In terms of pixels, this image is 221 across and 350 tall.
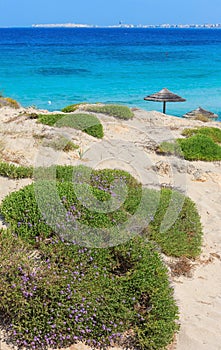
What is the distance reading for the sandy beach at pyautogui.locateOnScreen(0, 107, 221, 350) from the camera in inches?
214

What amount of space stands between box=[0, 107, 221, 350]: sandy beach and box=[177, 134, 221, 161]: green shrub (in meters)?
0.30

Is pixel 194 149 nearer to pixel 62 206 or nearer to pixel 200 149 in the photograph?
pixel 200 149

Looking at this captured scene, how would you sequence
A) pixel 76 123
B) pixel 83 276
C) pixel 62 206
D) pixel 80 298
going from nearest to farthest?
1. pixel 80 298
2. pixel 83 276
3. pixel 62 206
4. pixel 76 123

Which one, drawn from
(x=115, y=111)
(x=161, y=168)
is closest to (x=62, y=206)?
(x=161, y=168)

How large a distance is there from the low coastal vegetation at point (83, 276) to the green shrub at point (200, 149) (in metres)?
6.00

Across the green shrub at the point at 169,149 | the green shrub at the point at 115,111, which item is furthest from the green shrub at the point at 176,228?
the green shrub at the point at 115,111

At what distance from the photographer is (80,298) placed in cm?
481

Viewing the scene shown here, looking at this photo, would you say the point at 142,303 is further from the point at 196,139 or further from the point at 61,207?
the point at 196,139

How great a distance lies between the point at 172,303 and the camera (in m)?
5.09

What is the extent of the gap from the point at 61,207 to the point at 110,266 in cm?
115

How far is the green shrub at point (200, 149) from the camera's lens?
41.0ft

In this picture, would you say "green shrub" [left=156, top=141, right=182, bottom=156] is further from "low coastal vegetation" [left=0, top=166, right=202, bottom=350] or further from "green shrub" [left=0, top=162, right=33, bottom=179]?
"low coastal vegetation" [left=0, top=166, right=202, bottom=350]

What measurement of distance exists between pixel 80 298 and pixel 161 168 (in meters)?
6.45

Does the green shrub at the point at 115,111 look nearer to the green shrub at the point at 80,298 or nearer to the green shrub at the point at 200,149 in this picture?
the green shrub at the point at 200,149
